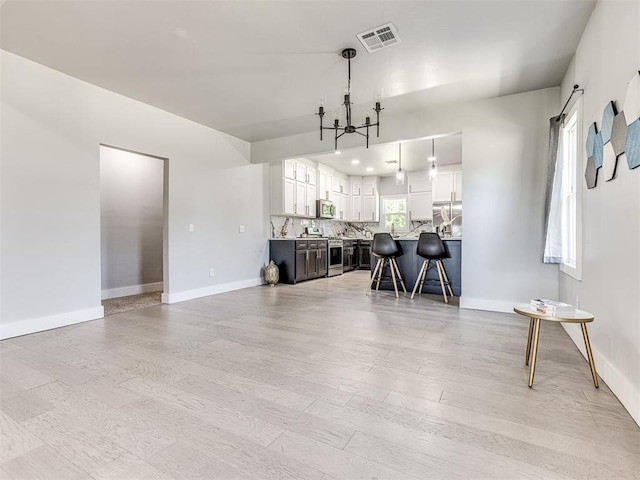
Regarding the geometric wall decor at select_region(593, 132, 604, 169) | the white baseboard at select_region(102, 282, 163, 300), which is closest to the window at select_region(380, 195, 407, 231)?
the white baseboard at select_region(102, 282, 163, 300)

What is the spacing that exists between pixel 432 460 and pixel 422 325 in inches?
80.5

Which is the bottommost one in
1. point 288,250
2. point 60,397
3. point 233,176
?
point 60,397

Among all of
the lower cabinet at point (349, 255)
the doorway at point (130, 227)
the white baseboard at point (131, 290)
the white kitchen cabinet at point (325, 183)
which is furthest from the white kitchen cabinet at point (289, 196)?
the white baseboard at point (131, 290)

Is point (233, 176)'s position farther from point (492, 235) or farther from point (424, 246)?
point (492, 235)

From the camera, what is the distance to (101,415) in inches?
64.1

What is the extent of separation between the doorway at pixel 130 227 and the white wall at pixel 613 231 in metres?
4.61

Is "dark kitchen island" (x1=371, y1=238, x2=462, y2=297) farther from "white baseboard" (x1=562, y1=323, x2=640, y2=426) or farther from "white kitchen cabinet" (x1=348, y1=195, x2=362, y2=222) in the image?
"white kitchen cabinet" (x1=348, y1=195, x2=362, y2=222)

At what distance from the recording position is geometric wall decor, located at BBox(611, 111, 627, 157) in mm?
1778

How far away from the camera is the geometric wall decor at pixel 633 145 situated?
1.61 meters

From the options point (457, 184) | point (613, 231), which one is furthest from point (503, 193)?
point (457, 184)

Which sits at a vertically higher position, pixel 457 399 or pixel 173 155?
pixel 173 155

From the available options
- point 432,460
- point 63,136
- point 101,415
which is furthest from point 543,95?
point 63,136

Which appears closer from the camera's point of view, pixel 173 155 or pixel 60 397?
pixel 60 397

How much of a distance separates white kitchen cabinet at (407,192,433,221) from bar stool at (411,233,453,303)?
368cm
